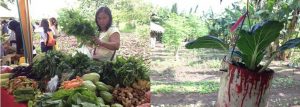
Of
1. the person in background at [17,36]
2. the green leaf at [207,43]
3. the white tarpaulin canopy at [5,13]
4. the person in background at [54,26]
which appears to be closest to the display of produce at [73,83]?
the person in background at [54,26]

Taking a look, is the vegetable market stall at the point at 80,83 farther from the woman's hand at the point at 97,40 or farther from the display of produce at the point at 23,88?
the woman's hand at the point at 97,40

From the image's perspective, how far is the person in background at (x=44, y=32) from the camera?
1.80 metres

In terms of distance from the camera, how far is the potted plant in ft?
3.48

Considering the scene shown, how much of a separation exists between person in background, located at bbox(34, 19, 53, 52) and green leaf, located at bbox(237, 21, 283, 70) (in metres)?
1.09

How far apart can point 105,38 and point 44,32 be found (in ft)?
1.23

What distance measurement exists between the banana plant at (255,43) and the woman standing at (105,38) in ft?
2.12

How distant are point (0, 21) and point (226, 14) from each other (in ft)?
4.21

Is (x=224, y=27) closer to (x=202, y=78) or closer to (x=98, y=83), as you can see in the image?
(x=202, y=78)

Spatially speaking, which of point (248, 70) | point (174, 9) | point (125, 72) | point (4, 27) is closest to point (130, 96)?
point (125, 72)

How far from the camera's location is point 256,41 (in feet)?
3.49

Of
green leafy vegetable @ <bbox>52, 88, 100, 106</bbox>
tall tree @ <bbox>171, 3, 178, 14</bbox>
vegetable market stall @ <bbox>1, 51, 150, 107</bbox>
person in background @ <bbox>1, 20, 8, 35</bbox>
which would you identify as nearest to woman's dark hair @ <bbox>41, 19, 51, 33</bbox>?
vegetable market stall @ <bbox>1, 51, 150, 107</bbox>

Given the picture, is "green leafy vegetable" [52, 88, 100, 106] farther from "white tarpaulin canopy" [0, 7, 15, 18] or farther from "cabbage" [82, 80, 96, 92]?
"white tarpaulin canopy" [0, 7, 15, 18]

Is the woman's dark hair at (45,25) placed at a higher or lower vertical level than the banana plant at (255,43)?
higher

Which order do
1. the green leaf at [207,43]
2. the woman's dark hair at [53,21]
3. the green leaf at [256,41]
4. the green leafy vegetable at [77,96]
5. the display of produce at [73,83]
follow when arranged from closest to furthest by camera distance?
the green leaf at [256,41] < the green leaf at [207,43] < the green leafy vegetable at [77,96] < the display of produce at [73,83] < the woman's dark hair at [53,21]
